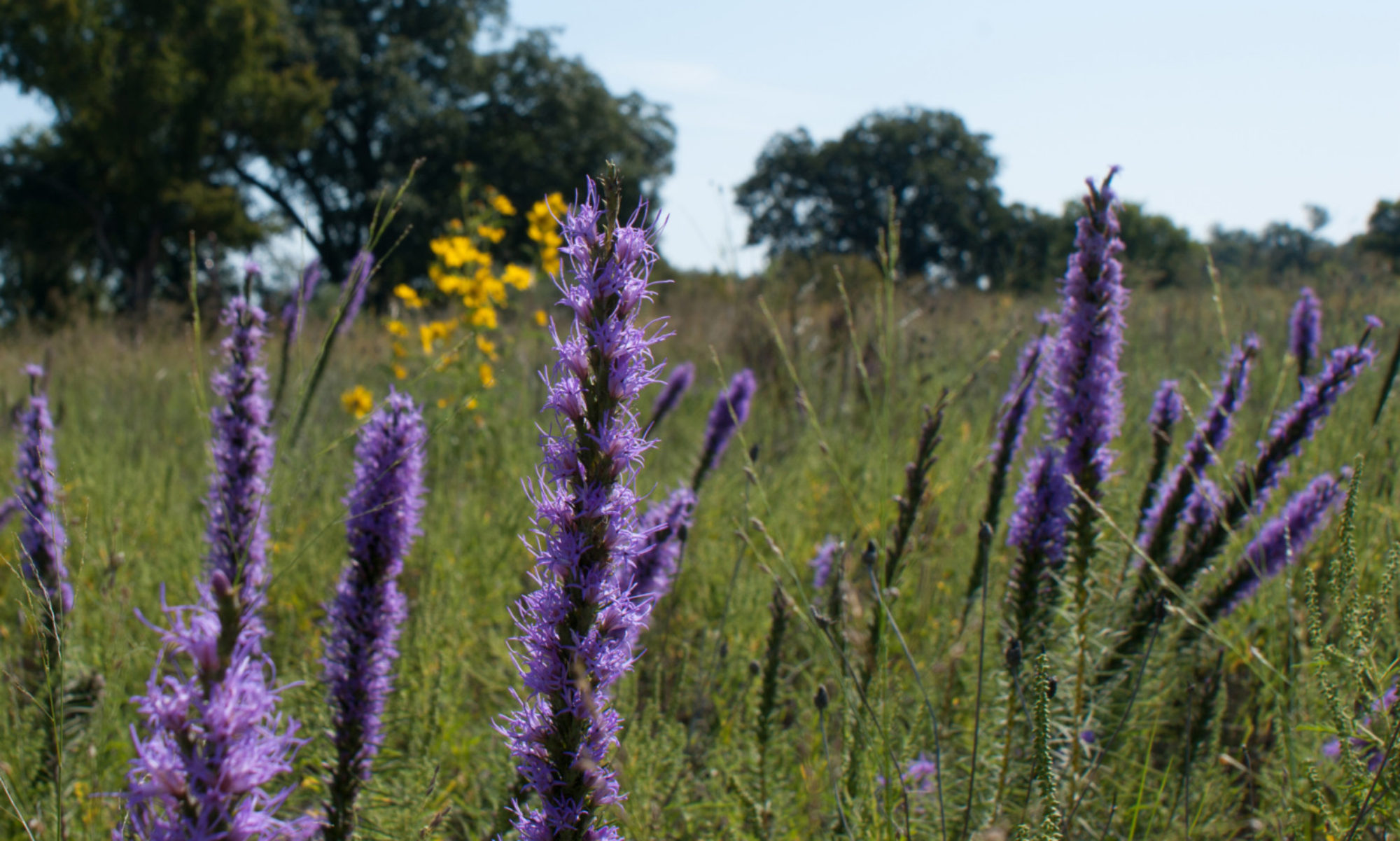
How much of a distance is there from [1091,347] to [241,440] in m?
1.80

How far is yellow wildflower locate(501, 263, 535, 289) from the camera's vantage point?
484cm

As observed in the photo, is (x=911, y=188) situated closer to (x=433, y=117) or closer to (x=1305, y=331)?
(x=433, y=117)

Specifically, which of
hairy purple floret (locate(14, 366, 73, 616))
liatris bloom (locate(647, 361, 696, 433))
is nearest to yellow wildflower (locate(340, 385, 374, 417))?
liatris bloom (locate(647, 361, 696, 433))

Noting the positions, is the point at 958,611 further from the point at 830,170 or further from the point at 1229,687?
the point at 830,170

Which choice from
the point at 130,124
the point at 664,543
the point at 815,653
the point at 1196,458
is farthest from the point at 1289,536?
the point at 130,124

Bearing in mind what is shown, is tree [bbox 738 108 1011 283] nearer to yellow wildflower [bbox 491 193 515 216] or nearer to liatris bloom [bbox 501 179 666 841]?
yellow wildflower [bbox 491 193 515 216]

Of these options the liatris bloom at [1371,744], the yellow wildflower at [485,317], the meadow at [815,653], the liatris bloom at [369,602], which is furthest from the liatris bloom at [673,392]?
the liatris bloom at [1371,744]

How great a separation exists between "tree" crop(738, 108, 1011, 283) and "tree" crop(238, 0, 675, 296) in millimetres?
13562

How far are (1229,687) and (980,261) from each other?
4493 cm

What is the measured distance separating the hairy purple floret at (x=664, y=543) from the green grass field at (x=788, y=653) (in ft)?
0.33

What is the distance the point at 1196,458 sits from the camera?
2.07m

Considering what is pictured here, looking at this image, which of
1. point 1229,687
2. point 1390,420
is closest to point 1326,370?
point 1229,687

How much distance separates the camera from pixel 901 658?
2.49 m

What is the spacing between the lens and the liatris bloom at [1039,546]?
5.93 ft
